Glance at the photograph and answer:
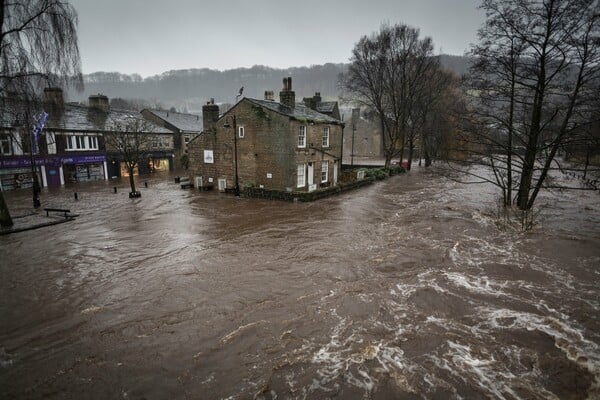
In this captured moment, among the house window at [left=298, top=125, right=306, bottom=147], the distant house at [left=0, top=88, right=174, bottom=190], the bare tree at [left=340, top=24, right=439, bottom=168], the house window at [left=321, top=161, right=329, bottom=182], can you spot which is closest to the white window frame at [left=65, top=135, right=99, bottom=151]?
the distant house at [left=0, top=88, right=174, bottom=190]

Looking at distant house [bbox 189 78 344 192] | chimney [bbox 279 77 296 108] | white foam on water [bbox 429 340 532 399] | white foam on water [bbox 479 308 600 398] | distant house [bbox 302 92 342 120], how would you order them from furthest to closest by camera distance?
distant house [bbox 302 92 342 120], chimney [bbox 279 77 296 108], distant house [bbox 189 78 344 192], white foam on water [bbox 479 308 600 398], white foam on water [bbox 429 340 532 399]

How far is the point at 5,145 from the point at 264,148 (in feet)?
76.1

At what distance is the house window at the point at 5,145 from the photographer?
2651cm

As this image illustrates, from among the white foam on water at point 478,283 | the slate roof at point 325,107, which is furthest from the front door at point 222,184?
the slate roof at point 325,107

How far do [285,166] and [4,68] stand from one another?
1516 cm

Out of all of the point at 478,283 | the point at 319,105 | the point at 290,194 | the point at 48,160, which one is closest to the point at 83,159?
the point at 48,160

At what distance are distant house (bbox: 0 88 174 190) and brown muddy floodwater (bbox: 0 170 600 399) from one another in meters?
18.8

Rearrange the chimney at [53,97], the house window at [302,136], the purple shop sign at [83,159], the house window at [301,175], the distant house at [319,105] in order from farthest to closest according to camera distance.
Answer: the distant house at [319,105] → the purple shop sign at [83,159] → the house window at [301,175] → the house window at [302,136] → the chimney at [53,97]

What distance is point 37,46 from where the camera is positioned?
Result: 13.2m

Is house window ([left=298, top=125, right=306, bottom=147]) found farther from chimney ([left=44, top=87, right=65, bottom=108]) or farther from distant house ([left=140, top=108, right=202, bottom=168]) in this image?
distant house ([left=140, top=108, right=202, bottom=168])

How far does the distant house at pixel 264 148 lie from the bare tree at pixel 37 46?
11.1 metres

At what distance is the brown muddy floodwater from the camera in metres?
5.75

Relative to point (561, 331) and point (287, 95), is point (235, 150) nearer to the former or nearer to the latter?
point (287, 95)

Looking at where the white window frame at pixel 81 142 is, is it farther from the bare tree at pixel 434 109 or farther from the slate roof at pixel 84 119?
the bare tree at pixel 434 109
